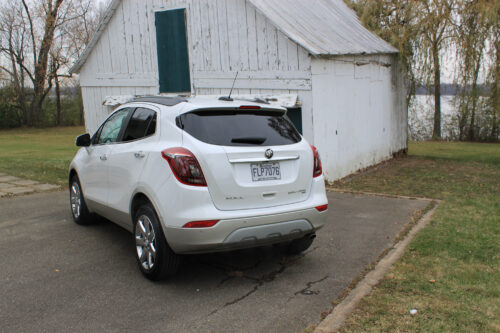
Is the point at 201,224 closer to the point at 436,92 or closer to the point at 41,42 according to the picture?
the point at 436,92

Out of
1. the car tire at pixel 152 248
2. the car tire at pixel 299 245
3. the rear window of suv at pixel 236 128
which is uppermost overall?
the rear window of suv at pixel 236 128

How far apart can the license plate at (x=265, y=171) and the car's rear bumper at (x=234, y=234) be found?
37 centimetres

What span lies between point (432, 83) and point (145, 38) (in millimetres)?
8349

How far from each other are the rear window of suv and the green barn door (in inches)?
284

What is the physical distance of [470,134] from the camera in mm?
21250

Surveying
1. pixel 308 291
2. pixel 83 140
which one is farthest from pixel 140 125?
pixel 308 291

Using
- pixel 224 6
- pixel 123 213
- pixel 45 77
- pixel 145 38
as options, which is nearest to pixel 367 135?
pixel 224 6

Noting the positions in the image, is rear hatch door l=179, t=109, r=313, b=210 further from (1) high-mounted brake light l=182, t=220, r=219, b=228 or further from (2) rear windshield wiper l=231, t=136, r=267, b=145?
(1) high-mounted brake light l=182, t=220, r=219, b=228

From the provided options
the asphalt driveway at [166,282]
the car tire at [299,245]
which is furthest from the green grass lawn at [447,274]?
the car tire at [299,245]

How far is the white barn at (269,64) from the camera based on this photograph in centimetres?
1016

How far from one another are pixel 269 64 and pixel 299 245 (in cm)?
585

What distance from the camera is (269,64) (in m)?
10.5

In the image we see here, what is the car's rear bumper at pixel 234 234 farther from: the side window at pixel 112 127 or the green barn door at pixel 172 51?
the green barn door at pixel 172 51

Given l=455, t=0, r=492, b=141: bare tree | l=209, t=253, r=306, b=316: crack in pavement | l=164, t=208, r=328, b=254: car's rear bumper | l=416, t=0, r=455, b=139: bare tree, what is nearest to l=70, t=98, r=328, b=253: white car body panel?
l=164, t=208, r=328, b=254: car's rear bumper
